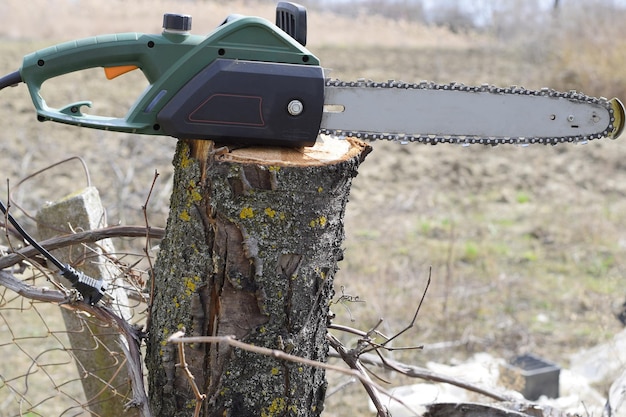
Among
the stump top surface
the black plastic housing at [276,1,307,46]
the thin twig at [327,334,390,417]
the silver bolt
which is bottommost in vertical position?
the thin twig at [327,334,390,417]

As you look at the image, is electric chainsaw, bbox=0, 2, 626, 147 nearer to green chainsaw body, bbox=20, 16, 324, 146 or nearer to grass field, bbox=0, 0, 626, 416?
green chainsaw body, bbox=20, 16, 324, 146

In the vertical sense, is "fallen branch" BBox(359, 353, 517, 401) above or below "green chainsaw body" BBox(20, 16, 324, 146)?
below

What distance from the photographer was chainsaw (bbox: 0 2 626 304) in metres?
1.53

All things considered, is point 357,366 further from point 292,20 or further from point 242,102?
point 292,20

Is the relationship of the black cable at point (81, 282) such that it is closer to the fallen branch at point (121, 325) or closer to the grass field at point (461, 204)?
the fallen branch at point (121, 325)

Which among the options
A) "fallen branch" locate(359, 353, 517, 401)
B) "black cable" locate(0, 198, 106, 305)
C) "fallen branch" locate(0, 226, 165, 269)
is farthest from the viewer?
"fallen branch" locate(359, 353, 517, 401)

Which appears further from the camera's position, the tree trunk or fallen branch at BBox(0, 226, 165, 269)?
fallen branch at BBox(0, 226, 165, 269)

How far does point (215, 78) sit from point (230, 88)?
4 cm

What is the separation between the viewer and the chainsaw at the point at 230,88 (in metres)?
1.53

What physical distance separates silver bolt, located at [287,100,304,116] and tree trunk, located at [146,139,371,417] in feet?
0.29

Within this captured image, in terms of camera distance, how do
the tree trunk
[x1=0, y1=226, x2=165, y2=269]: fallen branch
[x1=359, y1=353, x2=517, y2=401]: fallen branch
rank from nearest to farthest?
the tree trunk
[x1=0, y1=226, x2=165, y2=269]: fallen branch
[x1=359, y1=353, x2=517, y2=401]: fallen branch

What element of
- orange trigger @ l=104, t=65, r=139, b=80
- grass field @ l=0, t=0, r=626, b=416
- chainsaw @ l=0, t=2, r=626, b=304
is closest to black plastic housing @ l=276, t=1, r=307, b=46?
chainsaw @ l=0, t=2, r=626, b=304

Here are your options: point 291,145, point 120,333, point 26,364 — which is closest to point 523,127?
point 291,145

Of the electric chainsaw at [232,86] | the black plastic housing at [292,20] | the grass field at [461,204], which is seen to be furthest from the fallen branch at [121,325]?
the black plastic housing at [292,20]
